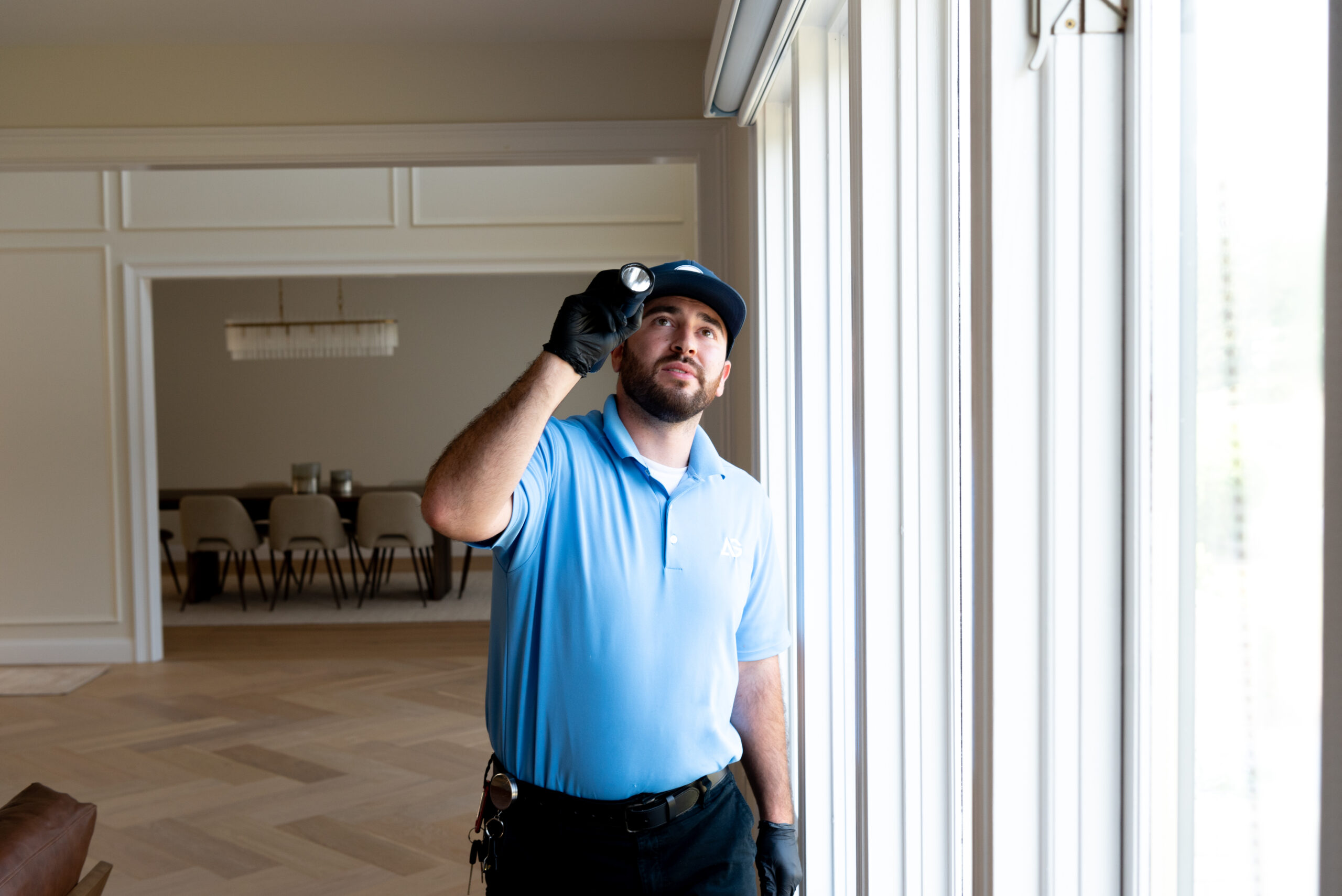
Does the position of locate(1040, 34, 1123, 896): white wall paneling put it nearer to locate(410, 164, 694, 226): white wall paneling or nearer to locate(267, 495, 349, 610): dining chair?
locate(410, 164, 694, 226): white wall paneling

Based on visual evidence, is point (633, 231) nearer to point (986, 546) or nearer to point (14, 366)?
point (14, 366)

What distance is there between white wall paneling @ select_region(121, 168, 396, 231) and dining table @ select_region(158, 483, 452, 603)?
2.55 metres

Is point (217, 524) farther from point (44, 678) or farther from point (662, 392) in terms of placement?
point (662, 392)

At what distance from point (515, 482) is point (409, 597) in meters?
7.71

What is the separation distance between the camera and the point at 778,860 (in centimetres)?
196

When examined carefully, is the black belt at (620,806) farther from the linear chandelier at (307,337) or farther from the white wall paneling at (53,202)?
the linear chandelier at (307,337)

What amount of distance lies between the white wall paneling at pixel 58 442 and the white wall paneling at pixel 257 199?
42 centimetres

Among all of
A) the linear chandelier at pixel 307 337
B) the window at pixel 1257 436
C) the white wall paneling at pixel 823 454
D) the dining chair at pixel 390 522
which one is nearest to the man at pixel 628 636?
the white wall paneling at pixel 823 454

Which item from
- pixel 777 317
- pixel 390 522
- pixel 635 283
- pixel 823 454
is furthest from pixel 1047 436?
pixel 390 522

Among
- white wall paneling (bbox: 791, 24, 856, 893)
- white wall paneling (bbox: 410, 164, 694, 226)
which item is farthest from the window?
white wall paneling (bbox: 410, 164, 694, 226)

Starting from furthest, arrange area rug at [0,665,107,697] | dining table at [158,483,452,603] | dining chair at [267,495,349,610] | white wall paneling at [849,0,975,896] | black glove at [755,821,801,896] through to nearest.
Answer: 1. dining table at [158,483,452,603]
2. dining chair at [267,495,349,610]
3. area rug at [0,665,107,697]
4. black glove at [755,821,801,896]
5. white wall paneling at [849,0,975,896]

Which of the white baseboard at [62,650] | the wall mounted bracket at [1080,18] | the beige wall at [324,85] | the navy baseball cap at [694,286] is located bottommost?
the white baseboard at [62,650]

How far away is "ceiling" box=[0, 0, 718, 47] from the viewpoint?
3508 mm

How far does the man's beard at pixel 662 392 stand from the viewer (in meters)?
1.83
